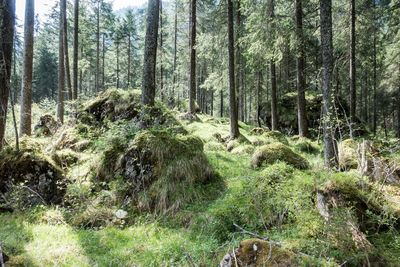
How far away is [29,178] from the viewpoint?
7.10 metres

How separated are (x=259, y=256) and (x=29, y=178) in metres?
5.18

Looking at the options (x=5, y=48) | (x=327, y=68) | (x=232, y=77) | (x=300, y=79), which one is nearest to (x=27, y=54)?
(x=5, y=48)

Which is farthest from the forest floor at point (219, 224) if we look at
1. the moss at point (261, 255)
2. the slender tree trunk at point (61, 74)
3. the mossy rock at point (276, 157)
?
the slender tree trunk at point (61, 74)

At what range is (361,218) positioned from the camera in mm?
5305

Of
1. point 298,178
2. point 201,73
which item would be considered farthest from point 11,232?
point 201,73

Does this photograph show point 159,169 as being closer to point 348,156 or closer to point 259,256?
point 259,256

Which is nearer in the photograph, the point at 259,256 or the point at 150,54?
the point at 259,256

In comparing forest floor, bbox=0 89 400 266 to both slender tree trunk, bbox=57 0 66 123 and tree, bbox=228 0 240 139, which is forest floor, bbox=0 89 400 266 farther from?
slender tree trunk, bbox=57 0 66 123

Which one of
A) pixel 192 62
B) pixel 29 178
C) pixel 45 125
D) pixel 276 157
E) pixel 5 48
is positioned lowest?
pixel 29 178

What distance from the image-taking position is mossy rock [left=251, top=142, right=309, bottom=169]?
26.3 feet

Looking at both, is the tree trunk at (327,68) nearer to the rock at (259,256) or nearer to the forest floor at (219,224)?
the forest floor at (219,224)

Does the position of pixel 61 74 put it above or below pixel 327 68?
above

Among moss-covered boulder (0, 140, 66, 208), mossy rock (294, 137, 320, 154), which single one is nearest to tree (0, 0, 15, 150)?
moss-covered boulder (0, 140, 66, 208)

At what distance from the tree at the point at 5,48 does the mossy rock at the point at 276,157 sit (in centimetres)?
576
